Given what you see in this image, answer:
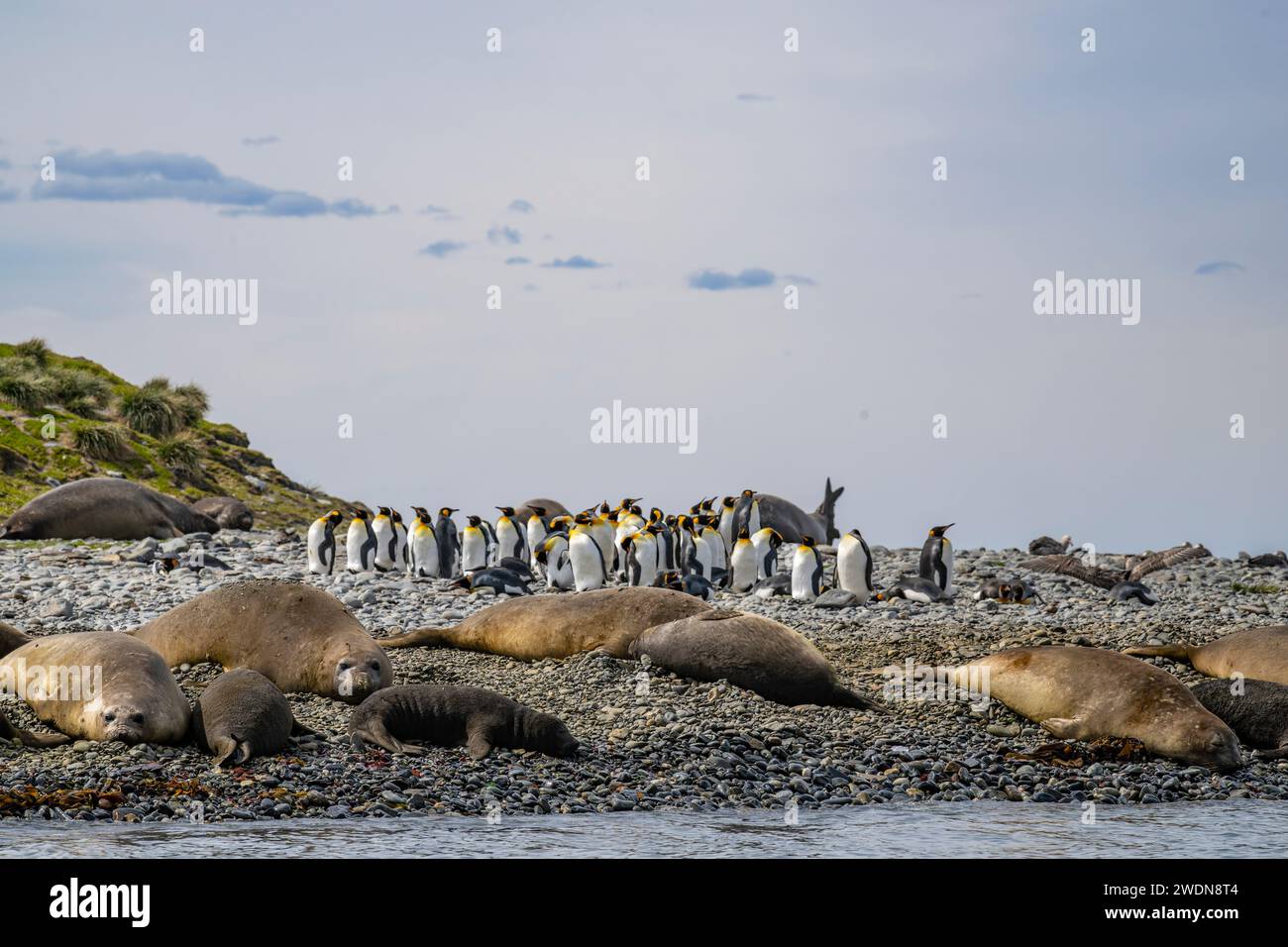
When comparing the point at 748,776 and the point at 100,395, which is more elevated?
the point at 100,395

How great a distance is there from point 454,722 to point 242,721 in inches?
50.6

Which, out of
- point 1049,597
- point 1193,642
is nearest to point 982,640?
point 1193,642

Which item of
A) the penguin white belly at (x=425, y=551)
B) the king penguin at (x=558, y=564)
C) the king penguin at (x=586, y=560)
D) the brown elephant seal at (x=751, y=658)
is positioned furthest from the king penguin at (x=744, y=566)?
the brown elephant seal at (x=751, y=658)

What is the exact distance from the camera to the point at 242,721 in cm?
803

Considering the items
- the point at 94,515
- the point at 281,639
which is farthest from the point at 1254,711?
the point at 94,515

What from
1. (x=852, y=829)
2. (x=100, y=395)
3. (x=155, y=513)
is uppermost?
(x=100, y=395)

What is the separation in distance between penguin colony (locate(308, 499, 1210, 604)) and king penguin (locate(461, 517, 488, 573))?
15 millimetres

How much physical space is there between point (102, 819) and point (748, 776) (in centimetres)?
353

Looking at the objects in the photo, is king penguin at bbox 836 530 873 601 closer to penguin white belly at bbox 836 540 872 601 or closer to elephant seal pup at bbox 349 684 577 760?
penguin white belly at bbox 836 540 872 601

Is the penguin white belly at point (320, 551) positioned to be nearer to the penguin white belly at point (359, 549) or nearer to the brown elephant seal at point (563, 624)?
the penguin white belly at point (359, 549)

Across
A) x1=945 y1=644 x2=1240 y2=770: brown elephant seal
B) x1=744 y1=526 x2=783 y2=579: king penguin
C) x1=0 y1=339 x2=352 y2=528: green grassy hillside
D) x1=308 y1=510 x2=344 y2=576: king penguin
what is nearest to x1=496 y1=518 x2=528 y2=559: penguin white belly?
x1=308 y1=510 x2=344 y2=576: king penguin

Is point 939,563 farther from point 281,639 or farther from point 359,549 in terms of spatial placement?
A: point 281,639

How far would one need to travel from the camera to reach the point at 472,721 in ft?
27.9
